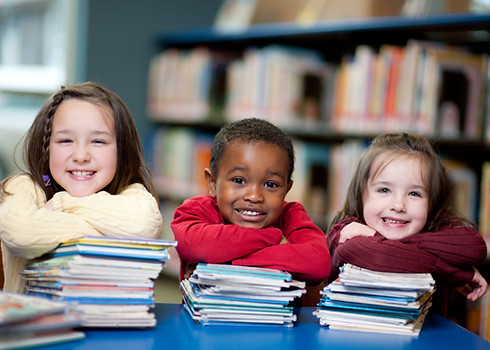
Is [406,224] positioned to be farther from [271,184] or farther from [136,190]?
[136,190]

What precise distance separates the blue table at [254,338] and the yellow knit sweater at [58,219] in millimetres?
208

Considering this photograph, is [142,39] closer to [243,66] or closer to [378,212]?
[243,66]

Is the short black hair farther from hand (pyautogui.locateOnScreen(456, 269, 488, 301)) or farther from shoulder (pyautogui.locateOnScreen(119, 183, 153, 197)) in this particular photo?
hand (pyautogui.locateOnScreen(456, 269, 488, 301))

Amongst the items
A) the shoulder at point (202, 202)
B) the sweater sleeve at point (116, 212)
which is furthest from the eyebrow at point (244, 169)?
the sweater sleeve at point (116, 212)

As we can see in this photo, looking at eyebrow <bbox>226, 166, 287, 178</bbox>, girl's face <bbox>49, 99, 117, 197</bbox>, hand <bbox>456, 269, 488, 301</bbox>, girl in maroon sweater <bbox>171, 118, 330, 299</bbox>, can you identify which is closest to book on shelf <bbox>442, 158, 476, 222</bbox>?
hand <bbox>456, 269, 488, 301</bbox>

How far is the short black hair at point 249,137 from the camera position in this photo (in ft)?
5.23

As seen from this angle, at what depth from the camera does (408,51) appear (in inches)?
116

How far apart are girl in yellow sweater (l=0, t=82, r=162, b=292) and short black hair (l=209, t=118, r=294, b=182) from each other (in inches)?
7.5

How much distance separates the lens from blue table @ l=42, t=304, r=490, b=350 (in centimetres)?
122

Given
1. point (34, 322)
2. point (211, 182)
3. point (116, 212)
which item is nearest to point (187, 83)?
point (211, 182)

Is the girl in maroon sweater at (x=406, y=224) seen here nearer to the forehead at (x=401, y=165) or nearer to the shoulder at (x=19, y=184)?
the forehead at (x=401, y=165)

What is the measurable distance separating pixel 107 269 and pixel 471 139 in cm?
206

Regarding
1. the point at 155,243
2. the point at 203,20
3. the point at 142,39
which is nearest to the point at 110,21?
the point at 142,39

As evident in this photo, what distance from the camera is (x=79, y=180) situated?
1.54 meters
